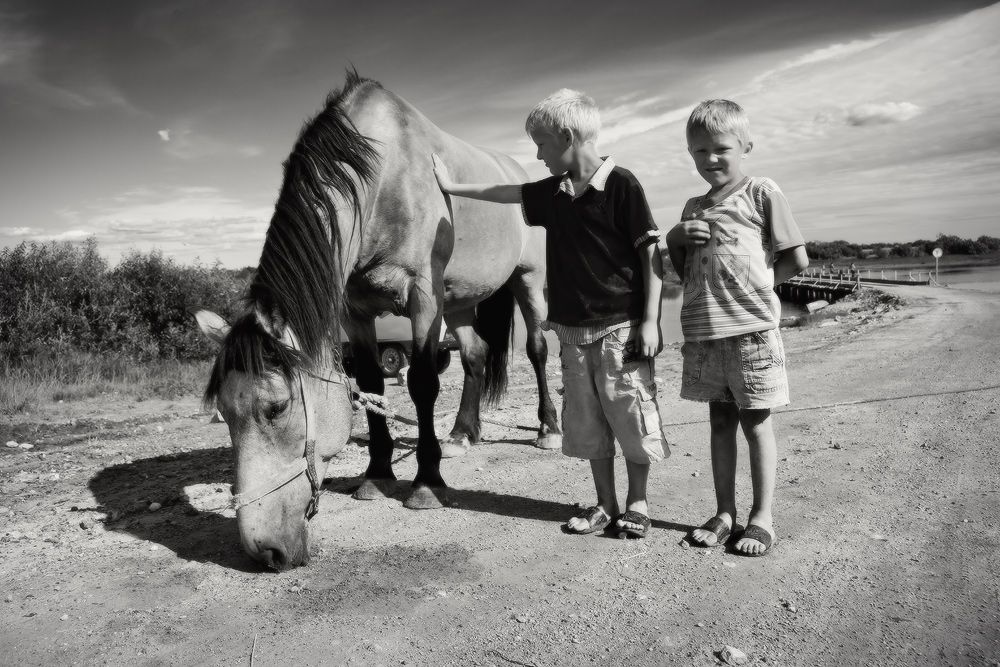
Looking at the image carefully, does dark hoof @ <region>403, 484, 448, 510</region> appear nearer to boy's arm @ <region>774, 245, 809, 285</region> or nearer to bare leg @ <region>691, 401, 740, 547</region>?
bare leg @ <region>691, 401, 740, 547</region>

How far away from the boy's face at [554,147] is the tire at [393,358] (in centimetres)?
795

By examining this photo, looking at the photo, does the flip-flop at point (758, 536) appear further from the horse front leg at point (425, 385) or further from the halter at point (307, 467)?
the halter at point (307, 467)

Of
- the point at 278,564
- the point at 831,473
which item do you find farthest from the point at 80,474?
the point at 831,473

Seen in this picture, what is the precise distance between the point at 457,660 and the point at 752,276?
1.90m

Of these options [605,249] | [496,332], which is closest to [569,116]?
[605,249]

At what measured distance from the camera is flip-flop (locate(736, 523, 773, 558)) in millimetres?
2777

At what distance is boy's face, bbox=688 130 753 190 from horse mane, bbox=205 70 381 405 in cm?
162

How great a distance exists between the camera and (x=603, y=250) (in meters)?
2.96

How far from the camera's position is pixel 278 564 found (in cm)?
270

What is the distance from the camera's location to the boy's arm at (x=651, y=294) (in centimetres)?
287

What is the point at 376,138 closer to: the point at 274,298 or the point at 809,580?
the point at 274,298

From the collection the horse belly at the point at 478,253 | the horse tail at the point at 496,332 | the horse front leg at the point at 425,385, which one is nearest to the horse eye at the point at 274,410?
the horse front leg at the point at 425,385

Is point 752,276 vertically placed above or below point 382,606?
above

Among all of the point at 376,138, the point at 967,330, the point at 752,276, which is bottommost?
the point at 967,330
